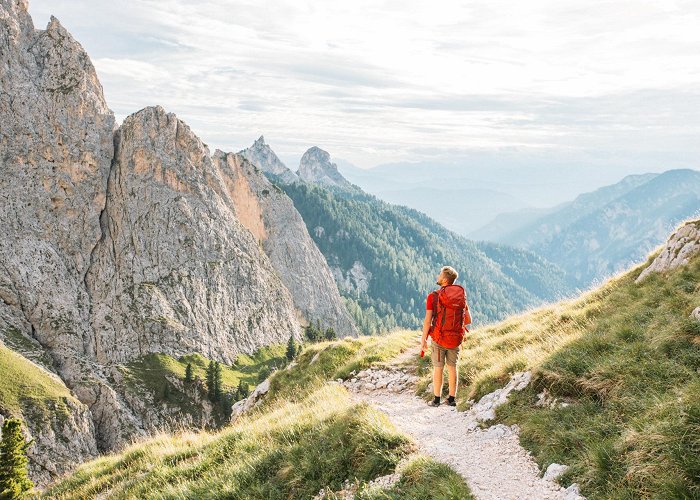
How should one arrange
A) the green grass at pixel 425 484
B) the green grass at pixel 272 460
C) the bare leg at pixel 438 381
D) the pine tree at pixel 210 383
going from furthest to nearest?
1. the pine tree at pixel 210 383
2. the bare leg at pixel 438 381
3. the green grass at pixel 272 460
4. the green grass at pixel 425 484

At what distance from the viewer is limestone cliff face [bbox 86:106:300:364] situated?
13450cm

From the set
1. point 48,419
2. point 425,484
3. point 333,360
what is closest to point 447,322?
point 425,484

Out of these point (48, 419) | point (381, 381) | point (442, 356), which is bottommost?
point (48, 419)

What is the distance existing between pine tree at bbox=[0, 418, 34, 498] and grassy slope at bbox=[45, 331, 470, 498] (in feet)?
49.8

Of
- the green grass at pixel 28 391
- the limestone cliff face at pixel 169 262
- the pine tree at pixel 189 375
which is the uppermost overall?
the limestone cliff face at pixel 169 262

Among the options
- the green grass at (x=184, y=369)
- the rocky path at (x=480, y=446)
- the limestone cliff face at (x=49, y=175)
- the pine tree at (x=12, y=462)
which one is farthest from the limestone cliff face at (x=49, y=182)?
the rocky path at (x=480, y=446)

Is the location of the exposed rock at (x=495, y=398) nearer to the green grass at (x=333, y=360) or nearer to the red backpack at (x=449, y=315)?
the red backpack at (x=449, y=315)

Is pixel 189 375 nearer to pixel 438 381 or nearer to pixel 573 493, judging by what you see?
pixel 438 381

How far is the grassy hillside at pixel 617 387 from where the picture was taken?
6.90 meters

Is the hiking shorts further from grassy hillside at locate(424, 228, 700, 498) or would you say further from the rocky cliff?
the rocky cliff

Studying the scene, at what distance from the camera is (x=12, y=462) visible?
1083 inches

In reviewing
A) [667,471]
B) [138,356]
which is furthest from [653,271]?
[138,356]

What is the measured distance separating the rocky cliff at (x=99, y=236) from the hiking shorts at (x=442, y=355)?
114033 millimetres

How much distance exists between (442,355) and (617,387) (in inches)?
203
